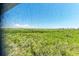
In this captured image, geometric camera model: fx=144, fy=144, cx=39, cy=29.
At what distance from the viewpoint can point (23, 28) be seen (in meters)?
1.24

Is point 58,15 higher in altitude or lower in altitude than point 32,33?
higher

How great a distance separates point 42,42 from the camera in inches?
49.3

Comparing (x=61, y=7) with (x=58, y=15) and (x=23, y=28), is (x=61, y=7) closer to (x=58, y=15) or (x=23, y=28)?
(x=58, y=15)

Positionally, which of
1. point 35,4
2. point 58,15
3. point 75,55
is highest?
point 35,4

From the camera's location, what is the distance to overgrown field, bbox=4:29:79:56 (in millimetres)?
1242

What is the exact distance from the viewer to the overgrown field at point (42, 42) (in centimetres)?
124

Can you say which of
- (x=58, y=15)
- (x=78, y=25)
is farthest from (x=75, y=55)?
(x=58, y=15)

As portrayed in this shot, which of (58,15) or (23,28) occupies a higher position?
(58,15)

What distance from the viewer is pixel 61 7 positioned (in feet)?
4.17

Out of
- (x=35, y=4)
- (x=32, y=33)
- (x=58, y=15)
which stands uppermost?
(x=35, y=4)

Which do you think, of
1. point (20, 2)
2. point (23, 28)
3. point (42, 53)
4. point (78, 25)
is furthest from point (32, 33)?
point (78, 25)

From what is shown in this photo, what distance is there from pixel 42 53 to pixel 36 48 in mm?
69

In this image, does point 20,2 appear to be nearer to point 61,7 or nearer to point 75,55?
point 61,7

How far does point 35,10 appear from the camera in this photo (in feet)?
4.18
